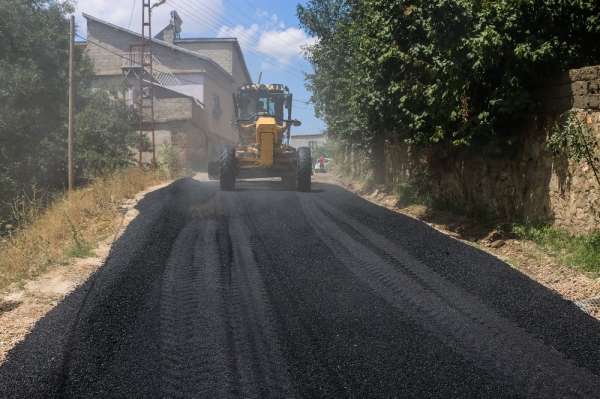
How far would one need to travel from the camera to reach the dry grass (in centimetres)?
731

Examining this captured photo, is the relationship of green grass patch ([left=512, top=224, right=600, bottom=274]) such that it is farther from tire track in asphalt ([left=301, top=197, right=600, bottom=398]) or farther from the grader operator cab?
the grader operator cab

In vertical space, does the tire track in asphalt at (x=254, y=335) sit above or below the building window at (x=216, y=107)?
below

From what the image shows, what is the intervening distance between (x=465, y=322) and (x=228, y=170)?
10.1 metres

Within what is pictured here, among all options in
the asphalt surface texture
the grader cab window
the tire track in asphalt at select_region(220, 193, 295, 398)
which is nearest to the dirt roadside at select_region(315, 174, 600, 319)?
the asphalt surface texture

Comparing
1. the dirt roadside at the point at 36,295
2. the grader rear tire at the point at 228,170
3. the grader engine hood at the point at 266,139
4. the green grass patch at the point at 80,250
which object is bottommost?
the dirt roadside at the point at 36,295

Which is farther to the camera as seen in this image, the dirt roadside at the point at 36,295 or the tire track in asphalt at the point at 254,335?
the dirt roadside at the point at 36,295

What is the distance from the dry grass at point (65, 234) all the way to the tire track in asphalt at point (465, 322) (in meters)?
4.14

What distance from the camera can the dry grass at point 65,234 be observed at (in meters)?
7.31

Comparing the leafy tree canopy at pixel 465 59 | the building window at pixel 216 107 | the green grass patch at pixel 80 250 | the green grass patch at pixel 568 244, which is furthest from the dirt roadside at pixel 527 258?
the building window at pixel 216 107

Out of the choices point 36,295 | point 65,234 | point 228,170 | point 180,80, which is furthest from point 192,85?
point 36,295

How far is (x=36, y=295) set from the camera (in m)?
6.19

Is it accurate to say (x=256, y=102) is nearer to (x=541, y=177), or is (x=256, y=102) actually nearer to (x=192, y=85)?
(x=541, y=177)

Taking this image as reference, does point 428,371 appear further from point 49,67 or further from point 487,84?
point 49,67

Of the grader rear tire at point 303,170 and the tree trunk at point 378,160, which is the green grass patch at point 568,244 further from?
the tree trunk at point 378,160
